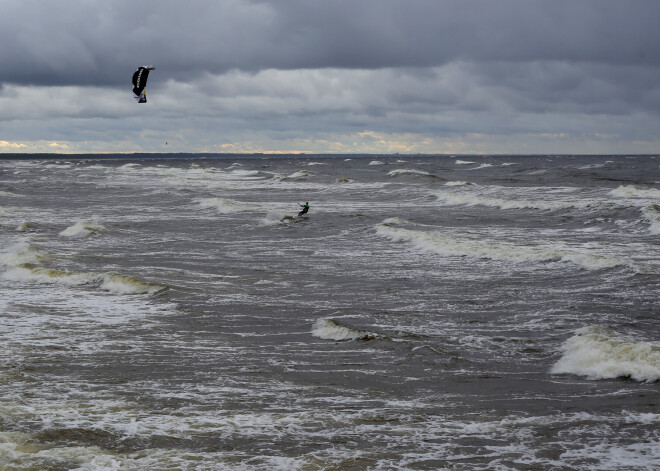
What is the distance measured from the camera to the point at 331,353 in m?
12.3

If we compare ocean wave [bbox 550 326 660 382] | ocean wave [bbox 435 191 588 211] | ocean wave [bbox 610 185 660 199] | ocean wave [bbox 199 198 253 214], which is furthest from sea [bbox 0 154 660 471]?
ocean wave [bbox 610 185 660 199]

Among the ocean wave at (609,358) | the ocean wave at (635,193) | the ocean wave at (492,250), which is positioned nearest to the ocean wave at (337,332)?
the ocean wave at (609,358)

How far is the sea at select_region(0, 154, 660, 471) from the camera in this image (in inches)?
329

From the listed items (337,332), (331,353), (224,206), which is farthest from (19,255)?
(224,206)

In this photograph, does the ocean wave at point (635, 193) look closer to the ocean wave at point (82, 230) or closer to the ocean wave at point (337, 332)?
the ocean wave at point (82, 230)

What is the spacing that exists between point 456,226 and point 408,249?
7.79 metres

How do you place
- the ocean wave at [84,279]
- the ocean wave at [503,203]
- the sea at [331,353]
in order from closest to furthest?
the sea at [331,353] < the ocean wave at [84,279] < the ocean wave at [503,203]

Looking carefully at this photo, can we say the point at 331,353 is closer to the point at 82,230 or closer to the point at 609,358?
the point at 609,358

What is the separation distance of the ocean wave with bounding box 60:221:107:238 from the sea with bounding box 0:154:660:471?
4.39 ft

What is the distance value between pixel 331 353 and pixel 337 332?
3.94 ft

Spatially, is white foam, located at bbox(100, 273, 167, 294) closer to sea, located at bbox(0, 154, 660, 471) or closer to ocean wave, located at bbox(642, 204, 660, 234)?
sea, located at bbox(0, 154, 660, 471)

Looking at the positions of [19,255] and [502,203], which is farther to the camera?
[502,203]

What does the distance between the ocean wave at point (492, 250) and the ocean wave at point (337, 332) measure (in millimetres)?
8965

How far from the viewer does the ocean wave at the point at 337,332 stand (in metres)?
13.1
